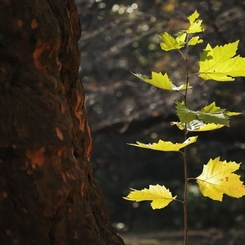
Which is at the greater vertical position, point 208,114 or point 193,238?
point 208,114

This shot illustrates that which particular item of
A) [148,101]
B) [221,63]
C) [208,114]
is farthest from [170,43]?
[148,101]

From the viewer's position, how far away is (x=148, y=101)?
14469 mm

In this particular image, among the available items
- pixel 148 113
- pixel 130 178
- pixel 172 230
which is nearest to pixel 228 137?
pixel 148 113

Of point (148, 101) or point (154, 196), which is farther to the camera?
point (148, 101)

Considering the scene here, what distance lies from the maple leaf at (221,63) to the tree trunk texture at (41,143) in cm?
40

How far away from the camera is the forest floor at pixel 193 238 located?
18641mm

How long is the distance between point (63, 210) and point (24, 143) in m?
0.20

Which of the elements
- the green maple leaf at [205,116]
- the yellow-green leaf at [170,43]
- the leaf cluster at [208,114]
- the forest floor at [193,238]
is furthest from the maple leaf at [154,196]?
the forest floor at [193,238]

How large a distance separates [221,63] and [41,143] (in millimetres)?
533

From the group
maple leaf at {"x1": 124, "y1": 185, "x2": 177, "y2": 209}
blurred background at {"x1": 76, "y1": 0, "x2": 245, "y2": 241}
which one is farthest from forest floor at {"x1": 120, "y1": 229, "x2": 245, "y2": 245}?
maple leaf at {"x1": 124, "y1": 185, "x2": 177, "y2": 209}

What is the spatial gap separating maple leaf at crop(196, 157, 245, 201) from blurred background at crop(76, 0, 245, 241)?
7.72 meters

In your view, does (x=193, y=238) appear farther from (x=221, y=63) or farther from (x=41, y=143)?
(x=41, y=143)

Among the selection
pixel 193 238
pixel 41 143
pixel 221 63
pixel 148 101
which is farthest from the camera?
pixel 193 238

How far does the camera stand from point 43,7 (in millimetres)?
1963
